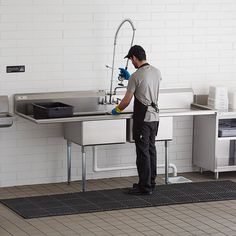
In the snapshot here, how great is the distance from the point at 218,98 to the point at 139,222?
2302 millimetres

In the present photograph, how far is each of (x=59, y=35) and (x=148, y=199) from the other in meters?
1.98

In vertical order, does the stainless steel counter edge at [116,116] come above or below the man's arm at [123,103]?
below

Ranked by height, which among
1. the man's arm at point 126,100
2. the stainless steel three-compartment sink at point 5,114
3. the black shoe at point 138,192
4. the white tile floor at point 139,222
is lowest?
the white tile floor at point 139,222

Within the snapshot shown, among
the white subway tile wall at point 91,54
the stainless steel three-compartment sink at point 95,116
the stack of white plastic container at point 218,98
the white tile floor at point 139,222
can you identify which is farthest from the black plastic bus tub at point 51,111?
the stack of white plastic container at point 218,98

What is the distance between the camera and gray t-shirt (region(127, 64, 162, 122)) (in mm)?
7441

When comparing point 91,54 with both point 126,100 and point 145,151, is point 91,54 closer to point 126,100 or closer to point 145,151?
point 126,100

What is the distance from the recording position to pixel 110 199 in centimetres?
752

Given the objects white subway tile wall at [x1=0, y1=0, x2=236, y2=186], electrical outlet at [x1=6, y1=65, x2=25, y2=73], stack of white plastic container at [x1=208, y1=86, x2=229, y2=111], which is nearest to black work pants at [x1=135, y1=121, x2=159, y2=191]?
white subway tile wall at [x1=0, y1=0, x2=236, y2=186]

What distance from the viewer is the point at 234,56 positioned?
8898 mm

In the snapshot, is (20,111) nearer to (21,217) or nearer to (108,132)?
(108,132)

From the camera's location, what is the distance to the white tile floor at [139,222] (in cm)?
648

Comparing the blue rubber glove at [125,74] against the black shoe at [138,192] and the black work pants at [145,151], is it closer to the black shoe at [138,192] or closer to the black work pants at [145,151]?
the black work pants at [145,151]

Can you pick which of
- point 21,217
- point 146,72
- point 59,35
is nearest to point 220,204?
point 146,72

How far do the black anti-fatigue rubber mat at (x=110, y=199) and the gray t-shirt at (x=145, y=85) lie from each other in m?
0.82
